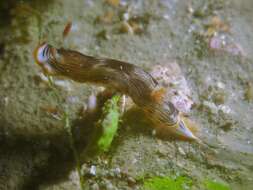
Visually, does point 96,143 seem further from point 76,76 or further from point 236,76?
point 236,76

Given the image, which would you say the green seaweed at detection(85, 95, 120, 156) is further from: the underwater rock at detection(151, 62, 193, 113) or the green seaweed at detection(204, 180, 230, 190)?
the green seaweed at detection(204, 180, 230, 190)

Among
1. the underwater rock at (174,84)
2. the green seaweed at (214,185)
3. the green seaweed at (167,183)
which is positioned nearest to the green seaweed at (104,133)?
the green seaweed at (167,183)

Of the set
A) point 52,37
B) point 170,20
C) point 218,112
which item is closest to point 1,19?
point 52,37

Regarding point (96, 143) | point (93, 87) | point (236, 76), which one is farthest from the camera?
point (236, 76)

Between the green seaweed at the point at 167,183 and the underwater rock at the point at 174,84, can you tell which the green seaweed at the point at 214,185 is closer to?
the green seaweed at the point at 167,183

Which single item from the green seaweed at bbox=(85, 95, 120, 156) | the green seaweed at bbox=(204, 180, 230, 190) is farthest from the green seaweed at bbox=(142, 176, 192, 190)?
the green seaweed at bbox=(85, 95, 120, 156)

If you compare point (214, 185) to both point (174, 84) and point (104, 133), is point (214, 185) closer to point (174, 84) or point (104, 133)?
point (104, 133)
